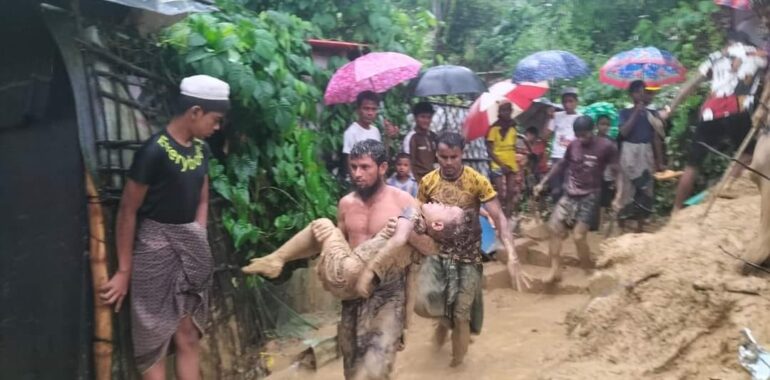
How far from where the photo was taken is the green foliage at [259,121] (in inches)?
179

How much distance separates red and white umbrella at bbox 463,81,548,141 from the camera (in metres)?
8.41

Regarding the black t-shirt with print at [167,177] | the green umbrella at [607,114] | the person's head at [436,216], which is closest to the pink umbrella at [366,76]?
the green umbrella at [607,114]

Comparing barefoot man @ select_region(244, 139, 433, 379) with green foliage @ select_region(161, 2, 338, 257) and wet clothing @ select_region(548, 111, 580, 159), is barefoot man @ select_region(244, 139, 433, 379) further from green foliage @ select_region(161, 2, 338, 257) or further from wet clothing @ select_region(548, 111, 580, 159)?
wet clothing @ select_region(548, 111, 580, 159)

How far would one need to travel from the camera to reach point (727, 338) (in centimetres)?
336

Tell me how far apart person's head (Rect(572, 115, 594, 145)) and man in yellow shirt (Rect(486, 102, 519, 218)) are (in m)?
1.52

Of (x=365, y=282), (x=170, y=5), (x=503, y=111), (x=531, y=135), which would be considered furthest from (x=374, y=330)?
(x=531, y=135)

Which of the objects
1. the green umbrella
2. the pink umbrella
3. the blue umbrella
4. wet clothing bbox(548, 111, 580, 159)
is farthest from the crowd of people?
the blue umbrella

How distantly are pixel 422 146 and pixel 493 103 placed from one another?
53.5 inches

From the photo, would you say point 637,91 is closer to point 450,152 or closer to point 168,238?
point 450,152

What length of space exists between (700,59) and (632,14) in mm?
3692

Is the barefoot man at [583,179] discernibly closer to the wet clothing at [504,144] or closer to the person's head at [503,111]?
the wet clothing at [504,144]

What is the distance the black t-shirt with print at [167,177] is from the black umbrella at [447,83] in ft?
15.8

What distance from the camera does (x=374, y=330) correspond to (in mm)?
3846

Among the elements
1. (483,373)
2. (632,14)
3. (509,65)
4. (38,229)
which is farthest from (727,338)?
(509,65)
